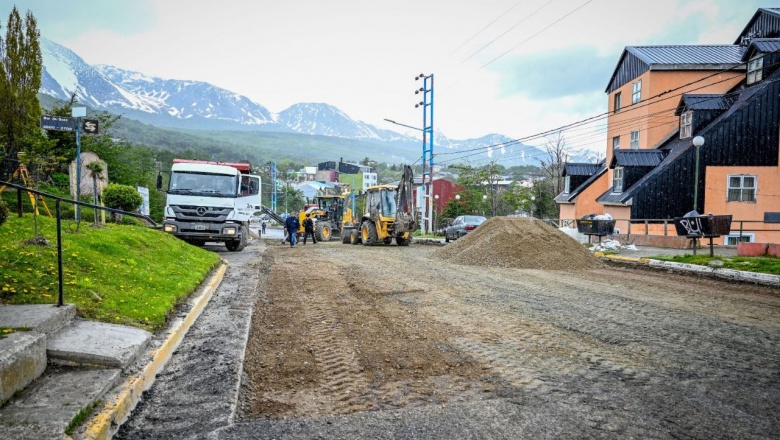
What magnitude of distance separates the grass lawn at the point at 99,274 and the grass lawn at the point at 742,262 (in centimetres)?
1290

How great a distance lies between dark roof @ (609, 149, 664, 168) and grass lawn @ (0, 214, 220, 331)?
2433 cm

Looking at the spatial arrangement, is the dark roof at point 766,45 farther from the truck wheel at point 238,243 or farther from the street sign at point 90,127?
the street sign at point 90,127

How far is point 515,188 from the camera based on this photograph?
56344 mm

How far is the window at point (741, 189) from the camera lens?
2439cm

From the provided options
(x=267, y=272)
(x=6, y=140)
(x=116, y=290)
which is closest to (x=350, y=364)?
(x=116, y=290)

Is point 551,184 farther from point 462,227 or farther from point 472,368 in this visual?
point 472,368

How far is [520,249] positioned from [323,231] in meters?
18.9

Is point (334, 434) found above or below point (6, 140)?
below

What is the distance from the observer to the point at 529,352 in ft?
17.3

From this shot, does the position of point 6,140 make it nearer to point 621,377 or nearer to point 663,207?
point 621,377

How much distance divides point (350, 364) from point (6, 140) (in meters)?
22.1

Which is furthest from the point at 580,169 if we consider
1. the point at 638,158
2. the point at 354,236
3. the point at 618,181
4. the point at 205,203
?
the point at 205,203

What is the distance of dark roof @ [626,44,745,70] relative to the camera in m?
28.3

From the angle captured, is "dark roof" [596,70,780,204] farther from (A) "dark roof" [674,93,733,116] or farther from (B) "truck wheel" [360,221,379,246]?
(B) "truck wheel" [360,221,379,246]
